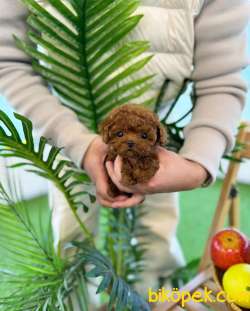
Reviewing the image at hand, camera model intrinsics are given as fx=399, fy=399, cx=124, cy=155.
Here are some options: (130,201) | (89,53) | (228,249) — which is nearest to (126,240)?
(228,249)

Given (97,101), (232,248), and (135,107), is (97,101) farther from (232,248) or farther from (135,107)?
(232,248)

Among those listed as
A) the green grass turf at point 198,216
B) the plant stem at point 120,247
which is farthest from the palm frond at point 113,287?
the green grass turf at point 198,216

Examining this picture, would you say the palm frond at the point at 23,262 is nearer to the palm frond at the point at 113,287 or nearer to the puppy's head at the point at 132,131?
the palm frond at the point at 113,287

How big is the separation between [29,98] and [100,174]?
0.65 ft

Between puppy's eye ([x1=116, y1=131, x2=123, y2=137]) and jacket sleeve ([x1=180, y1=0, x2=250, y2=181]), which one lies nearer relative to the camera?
puppy's eye ([x1=116, y1=131, x2=123, y2=137])

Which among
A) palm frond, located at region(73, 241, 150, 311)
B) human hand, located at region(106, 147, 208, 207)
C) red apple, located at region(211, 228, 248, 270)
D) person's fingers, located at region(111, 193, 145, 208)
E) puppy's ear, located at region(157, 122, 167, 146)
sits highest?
puppy's ear, located at region(157, 122, 167, 146)

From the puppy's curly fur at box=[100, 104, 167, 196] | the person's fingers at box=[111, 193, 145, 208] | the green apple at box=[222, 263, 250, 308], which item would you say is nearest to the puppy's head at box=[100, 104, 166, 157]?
the puppy's curly fur at box=[100, 104, 167, 196]

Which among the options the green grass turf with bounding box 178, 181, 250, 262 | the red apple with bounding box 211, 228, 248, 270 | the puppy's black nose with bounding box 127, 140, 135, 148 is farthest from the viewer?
the green grass turf with bounding box 178, 181, 250, 262

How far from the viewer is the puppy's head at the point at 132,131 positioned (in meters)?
0.54

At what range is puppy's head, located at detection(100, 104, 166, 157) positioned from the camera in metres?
0.54

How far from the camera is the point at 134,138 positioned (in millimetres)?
539

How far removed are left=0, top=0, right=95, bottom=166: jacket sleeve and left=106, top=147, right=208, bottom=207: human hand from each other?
0.35ft

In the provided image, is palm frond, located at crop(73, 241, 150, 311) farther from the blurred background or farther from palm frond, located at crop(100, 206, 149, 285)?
the blurred background

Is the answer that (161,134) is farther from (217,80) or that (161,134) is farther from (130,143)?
(217,80)
